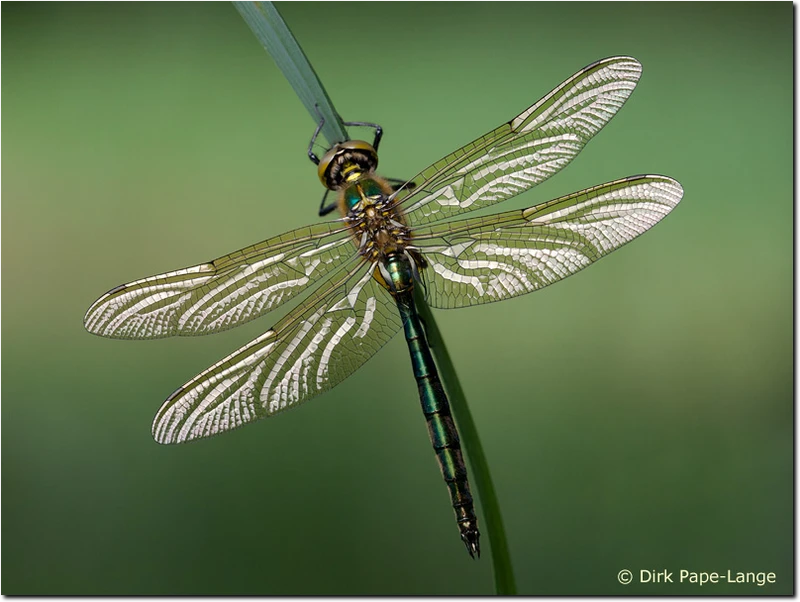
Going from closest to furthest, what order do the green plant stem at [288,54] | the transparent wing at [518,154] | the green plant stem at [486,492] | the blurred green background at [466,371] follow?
1. the green plant stem at [486,492]
2. the green plant stem at [288,54]
3. the transparent wing at [518,154]
4. the blurred green background at [466,371]

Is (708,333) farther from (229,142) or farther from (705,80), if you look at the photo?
(229,142)

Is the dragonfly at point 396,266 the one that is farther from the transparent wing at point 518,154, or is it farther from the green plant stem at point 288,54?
the green plant stem at point 288,54

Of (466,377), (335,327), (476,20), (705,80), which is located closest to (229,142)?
(476,20)

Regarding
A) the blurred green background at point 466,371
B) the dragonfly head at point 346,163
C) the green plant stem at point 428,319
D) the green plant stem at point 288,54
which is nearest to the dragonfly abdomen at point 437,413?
the green plant stem at point 428,319

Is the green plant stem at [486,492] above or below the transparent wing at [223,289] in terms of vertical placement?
below

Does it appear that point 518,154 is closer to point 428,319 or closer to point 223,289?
point 428,319

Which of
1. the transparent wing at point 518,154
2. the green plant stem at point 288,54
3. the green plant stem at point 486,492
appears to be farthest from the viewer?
the transparent wing at point 518,154
